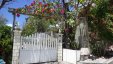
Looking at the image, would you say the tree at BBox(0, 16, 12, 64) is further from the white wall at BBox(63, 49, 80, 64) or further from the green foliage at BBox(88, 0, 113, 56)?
the green foliage at BBox(88, 0, 113, 56)

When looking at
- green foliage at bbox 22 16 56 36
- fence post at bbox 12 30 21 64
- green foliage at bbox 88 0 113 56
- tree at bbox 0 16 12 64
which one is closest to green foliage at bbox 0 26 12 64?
tree at bbox 0 16 12 64

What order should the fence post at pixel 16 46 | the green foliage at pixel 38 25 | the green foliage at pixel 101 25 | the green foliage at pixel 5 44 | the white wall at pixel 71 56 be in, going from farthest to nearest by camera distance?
→ the green foliage at pixel 38 25
the white wall at pixel 71 56
the green foliage at pixel 101 25
the green foliage at pixel 5 44
the fence post at pixel 16 46

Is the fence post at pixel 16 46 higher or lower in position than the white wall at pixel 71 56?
higher

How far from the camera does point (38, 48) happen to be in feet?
37.7

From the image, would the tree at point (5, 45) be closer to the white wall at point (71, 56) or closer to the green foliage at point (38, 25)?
the white wall at point (71, 56)

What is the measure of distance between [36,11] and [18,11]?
1.61 m

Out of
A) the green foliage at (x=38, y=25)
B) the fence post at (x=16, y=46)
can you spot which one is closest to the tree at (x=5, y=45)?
the fence post at (x=16, y=46)

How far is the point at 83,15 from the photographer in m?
13.3

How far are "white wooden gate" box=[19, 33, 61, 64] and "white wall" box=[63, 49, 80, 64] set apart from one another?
521 millimetres

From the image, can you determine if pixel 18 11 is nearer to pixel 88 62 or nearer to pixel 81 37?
pixel 81 37

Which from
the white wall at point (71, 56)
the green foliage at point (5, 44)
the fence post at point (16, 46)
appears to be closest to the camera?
the fence post at point (16, 46)

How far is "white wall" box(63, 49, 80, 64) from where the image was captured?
39.1ft

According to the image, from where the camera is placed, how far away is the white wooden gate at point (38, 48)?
10773mm

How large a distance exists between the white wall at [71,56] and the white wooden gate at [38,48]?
0.52 meters
